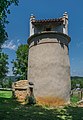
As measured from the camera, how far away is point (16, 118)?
47.6 ft

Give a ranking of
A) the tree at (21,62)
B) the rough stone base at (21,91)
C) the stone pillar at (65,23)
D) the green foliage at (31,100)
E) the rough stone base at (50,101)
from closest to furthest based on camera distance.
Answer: the rough stone base at (50,101)
the green foliage at (31,100)
the rough stone base at (21,91)
the stone pillar at (65,23)
the tree at (21,62)

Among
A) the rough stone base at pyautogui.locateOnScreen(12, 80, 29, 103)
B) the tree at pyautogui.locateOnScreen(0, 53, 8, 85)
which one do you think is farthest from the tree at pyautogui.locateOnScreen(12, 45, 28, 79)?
the rough stone base at pyautogui.locateOnScreen(12, 80, 29, 103)

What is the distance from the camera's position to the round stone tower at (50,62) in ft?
76.7

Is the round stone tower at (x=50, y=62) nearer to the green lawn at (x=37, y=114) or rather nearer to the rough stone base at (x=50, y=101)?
the rough stone base at (x=50, y=101)

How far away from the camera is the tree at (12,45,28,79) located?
180ft

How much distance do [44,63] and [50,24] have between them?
425 cm

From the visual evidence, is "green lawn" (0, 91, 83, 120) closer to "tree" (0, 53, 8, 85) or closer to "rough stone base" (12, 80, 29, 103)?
"rough stone base" (12, 80, 29, 103)

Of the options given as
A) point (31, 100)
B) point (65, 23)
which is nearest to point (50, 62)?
point (31, 100)

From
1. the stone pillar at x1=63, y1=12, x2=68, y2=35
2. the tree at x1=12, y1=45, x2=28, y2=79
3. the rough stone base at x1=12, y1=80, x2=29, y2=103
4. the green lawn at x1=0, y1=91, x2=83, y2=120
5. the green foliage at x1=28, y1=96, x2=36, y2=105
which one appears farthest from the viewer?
the tree at x1=12, y1=45, x2=28, y2=79

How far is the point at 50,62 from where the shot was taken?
23891mm

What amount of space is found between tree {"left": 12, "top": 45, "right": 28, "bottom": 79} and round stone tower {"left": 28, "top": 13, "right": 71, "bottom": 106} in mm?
29137

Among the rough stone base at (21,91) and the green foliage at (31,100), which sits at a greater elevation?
the rough stone base at (21,91)

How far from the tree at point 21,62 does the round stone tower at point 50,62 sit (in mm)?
29137

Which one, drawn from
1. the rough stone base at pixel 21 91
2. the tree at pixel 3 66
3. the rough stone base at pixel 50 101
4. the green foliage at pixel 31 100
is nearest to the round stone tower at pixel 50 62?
the rough stone base at pixel 50 101
